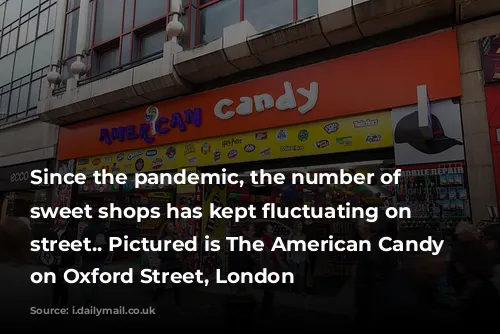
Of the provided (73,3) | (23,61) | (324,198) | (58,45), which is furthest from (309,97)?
(23,61)

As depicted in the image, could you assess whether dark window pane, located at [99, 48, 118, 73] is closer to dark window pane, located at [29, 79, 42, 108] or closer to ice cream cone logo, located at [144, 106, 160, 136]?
ice cream cone logo, located at [144, 106, 160, 136]

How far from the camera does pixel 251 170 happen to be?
10094 millimetres

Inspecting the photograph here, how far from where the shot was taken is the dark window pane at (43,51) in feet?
52.9

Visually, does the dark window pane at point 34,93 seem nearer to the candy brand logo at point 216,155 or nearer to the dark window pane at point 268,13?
the candy brand logo at point 216,155

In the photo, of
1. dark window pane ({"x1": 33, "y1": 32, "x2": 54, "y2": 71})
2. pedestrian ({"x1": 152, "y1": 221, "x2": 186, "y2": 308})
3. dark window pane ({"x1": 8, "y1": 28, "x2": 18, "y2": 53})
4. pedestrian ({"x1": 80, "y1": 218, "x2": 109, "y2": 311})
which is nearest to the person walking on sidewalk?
pedestrian ({"x1": 152, "y1": 221, "x2": 186, "y2": 308})

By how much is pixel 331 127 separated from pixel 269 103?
175 cm

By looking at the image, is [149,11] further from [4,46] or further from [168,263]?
[4,46]

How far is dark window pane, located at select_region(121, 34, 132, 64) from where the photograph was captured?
41.3 feet

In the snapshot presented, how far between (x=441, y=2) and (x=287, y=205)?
6.24 m

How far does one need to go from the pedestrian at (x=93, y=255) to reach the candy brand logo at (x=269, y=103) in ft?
14.1

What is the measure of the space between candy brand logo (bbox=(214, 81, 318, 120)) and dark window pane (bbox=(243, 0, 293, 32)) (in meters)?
1.68

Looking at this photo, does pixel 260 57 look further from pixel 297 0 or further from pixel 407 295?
pixel 407 295

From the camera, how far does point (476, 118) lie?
6.97m

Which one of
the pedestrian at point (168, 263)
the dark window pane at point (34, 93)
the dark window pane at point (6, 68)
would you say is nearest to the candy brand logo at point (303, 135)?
the pedestrian at point (168, 263)
